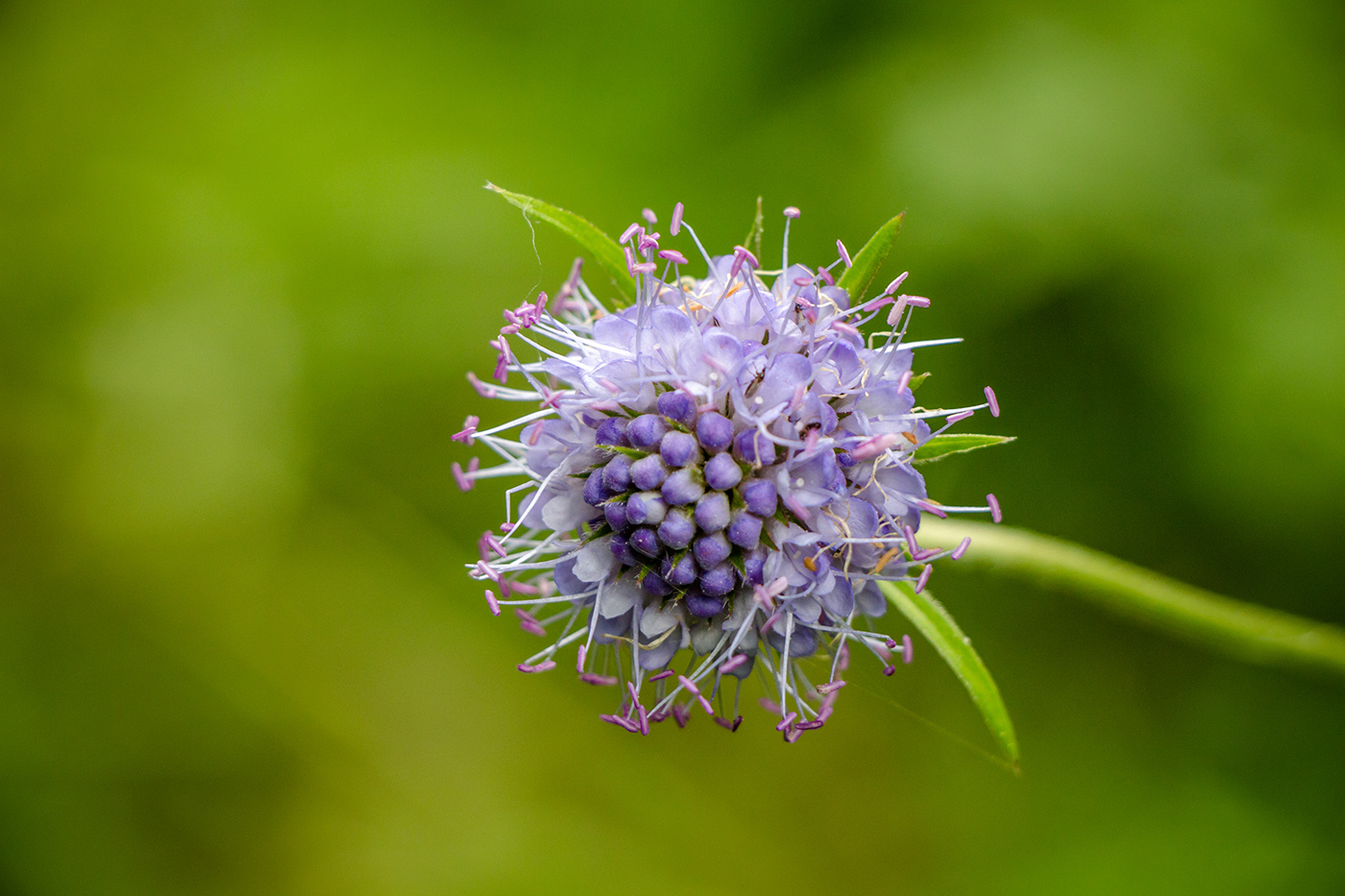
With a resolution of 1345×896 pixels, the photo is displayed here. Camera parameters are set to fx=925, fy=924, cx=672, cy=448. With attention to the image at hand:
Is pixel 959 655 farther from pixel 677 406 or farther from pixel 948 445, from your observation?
pixel 677 406

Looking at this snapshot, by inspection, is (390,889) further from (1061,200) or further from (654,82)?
(1061,200)

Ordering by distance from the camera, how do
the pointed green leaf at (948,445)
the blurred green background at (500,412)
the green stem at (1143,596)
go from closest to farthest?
1. the pointed green leaf at (948,445)
2. the green stem at (1143,596)
3. the blurred green background at (500,412)

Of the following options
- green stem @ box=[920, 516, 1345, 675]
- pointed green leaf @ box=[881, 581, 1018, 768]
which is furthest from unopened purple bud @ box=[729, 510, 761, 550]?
green stem @ box=[920, 516, 1345, 675]

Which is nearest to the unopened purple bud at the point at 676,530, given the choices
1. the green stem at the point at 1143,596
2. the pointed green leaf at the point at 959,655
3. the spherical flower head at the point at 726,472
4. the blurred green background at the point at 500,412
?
the spherical flower head at the point at 726,472

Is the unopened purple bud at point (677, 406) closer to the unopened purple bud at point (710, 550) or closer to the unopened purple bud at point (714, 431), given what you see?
the unopened purple bud at point (714, 431)

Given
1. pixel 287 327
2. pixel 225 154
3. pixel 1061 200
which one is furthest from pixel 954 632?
pixel 225 154

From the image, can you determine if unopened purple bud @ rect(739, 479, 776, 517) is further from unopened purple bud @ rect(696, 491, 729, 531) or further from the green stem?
the green stem
